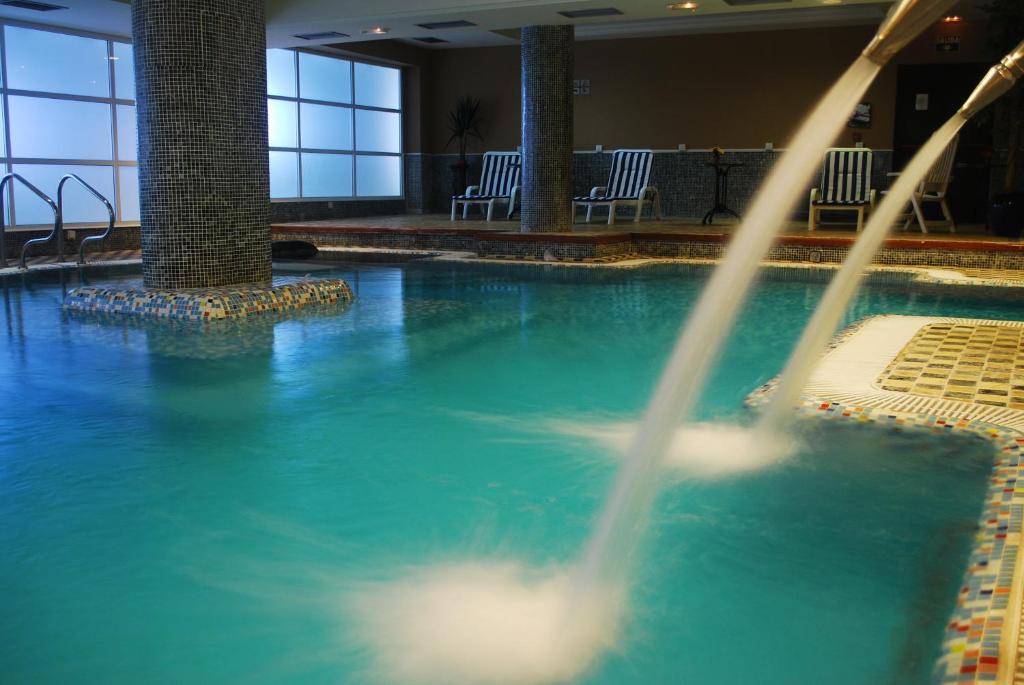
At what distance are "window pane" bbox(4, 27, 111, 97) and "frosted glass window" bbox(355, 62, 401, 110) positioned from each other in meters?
4.59

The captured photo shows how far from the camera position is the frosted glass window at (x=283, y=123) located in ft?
44.0

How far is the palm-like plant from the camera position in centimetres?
1580

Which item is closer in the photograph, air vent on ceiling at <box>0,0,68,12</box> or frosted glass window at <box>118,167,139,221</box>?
air vent on ceiling at <box>0,0,68,12</box>

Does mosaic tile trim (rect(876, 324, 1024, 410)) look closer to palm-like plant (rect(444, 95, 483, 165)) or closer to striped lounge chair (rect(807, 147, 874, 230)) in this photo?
striped lounge chair (rect(807, 147, 874, 230))

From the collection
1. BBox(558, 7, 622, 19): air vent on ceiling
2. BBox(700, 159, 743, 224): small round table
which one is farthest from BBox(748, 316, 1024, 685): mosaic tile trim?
BBox(700, 159, 743, 224): small round table

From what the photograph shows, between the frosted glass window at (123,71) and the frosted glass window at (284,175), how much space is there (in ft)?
7.93

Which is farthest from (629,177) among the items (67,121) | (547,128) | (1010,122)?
(67,121)

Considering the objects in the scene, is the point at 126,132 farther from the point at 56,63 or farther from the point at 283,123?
the point at 283,123

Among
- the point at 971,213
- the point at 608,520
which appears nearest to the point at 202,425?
the point at 608,520

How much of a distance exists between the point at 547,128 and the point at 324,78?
5.32 m

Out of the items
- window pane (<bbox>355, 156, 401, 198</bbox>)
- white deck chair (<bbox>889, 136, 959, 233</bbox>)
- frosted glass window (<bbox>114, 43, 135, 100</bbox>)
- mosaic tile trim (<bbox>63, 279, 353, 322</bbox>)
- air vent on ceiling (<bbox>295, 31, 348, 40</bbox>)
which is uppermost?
air vent on ceiling (<bbox>295, 31, 348, 40</bbox>)

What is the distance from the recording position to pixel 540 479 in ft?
9.84

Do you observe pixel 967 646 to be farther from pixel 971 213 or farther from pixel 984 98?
pixel 971 213

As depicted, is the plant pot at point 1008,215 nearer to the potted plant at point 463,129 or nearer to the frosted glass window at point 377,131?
the potted plant at point 463,129
